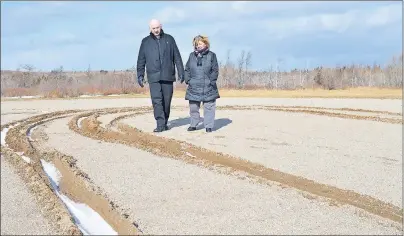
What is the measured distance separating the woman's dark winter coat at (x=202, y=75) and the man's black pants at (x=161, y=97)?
48 cm

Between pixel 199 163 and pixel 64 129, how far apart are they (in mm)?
5486

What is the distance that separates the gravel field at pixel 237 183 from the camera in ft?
A: 16.0

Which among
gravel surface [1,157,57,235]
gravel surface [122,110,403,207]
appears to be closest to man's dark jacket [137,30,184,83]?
gravel surface [122,110,403,207]

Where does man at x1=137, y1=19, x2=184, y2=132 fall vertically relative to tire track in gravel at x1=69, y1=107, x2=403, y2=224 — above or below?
above

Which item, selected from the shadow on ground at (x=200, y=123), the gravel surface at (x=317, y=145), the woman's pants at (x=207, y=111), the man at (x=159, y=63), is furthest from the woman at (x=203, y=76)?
the shadow on ground at (x=200, y=123)

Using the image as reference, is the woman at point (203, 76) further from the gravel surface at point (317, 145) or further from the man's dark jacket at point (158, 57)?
the gravel surface at point (317, 145)

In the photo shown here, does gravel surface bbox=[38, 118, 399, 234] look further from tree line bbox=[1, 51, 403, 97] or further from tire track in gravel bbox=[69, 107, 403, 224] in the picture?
tree line bbox=[1, 51, 403, 97]

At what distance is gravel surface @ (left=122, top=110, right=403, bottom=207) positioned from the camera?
696 cm

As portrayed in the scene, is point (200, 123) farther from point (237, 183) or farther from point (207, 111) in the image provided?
point (237, 183)

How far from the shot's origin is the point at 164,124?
38.5ft

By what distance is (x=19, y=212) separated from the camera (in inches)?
193

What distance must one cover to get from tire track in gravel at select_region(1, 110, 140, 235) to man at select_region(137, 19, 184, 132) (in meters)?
2.97

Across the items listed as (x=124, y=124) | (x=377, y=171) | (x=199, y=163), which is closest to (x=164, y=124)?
(x=124, y=124)

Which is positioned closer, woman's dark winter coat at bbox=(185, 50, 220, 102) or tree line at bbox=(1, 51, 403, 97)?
woman's dark winter coat at bbox=(185, 50, 220, 102)
